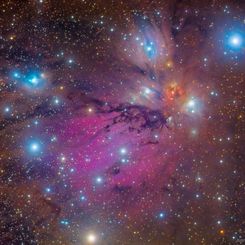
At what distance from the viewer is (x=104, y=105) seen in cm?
942

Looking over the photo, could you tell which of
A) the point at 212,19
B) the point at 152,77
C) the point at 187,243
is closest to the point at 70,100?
the point at 152,77

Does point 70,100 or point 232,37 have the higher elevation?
point 232,37

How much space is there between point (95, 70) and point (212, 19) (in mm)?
3113

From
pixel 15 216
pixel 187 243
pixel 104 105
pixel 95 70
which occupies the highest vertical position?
pixel 95 70

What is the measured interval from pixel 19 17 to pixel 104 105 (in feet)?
9.54

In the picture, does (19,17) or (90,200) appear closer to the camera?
(19,17)

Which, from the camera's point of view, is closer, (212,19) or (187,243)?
(212,19)

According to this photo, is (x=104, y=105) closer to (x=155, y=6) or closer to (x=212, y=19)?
(x=155, y=6)

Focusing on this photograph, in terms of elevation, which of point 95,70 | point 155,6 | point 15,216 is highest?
point 155,6

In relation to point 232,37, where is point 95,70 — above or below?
below

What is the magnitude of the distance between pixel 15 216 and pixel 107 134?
10.3ft

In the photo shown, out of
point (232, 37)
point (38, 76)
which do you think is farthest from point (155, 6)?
point (38, 76)

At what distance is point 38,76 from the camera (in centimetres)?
905

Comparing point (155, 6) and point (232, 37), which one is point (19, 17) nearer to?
point (155, 6)
